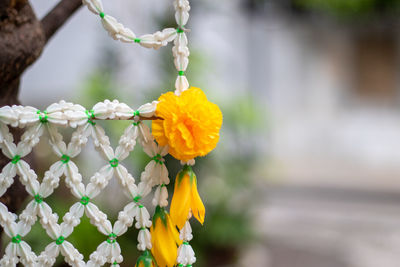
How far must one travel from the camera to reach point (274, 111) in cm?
595

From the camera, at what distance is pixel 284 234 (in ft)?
11.1

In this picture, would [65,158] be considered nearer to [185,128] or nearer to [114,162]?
[114,162]

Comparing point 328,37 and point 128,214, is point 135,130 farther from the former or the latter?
point 328,37

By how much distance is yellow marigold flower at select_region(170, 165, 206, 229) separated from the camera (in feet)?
1.93

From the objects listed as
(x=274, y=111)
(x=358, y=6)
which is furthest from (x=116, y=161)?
(x=274, y=111)

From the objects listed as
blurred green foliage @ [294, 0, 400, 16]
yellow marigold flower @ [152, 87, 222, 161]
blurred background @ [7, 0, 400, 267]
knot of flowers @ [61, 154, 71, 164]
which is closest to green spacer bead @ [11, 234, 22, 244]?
knot of flowers @ [61, 154, 71, 164]

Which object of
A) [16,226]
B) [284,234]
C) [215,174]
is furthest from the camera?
[284,234]

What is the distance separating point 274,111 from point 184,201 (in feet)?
18.0

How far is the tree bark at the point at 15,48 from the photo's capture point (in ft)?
2.21

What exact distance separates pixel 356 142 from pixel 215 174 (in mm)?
3752

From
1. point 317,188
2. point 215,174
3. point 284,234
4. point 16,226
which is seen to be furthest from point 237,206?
point 16,226

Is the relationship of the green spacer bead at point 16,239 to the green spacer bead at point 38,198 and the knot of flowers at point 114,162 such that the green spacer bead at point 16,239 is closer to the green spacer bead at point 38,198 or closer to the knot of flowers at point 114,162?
the green spacer bead at point 38,198

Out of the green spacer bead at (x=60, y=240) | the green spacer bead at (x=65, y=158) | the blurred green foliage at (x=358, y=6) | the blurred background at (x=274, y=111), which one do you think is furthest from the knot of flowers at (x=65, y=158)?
the blurred green foliage at (x=358, y=6)

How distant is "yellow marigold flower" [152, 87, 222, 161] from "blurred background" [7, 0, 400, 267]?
53.1 inches
